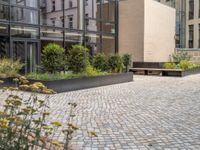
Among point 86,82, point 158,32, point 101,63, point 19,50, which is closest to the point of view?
point 86,82

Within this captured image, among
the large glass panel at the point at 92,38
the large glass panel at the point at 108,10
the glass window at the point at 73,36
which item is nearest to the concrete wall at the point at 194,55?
the large glass panel at the point at 108,10

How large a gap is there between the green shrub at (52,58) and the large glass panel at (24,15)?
3897 millimetres

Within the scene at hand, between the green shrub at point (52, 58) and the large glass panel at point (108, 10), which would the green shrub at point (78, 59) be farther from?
the large glass panel at point (108, 10)

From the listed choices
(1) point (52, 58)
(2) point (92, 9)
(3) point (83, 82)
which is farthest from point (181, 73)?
(1) point (52, 58)

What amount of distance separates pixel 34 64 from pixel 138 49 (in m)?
9.10

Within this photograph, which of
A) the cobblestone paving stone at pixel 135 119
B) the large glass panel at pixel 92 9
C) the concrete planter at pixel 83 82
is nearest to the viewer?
the cobblestone paving stone at pixel 135 119

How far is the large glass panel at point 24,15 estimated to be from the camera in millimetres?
15609

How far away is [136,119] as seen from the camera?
22.2ft

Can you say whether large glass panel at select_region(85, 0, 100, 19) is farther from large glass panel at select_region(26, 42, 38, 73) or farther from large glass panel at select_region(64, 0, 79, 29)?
large glass panel at select_region(26, 42, 38, 73)

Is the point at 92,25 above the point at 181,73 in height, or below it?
above

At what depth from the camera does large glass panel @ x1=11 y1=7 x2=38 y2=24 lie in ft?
51.2

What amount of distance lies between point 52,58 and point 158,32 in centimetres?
1383

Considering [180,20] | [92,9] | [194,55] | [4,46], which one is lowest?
[194,55]

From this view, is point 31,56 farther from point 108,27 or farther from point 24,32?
point 108,27
